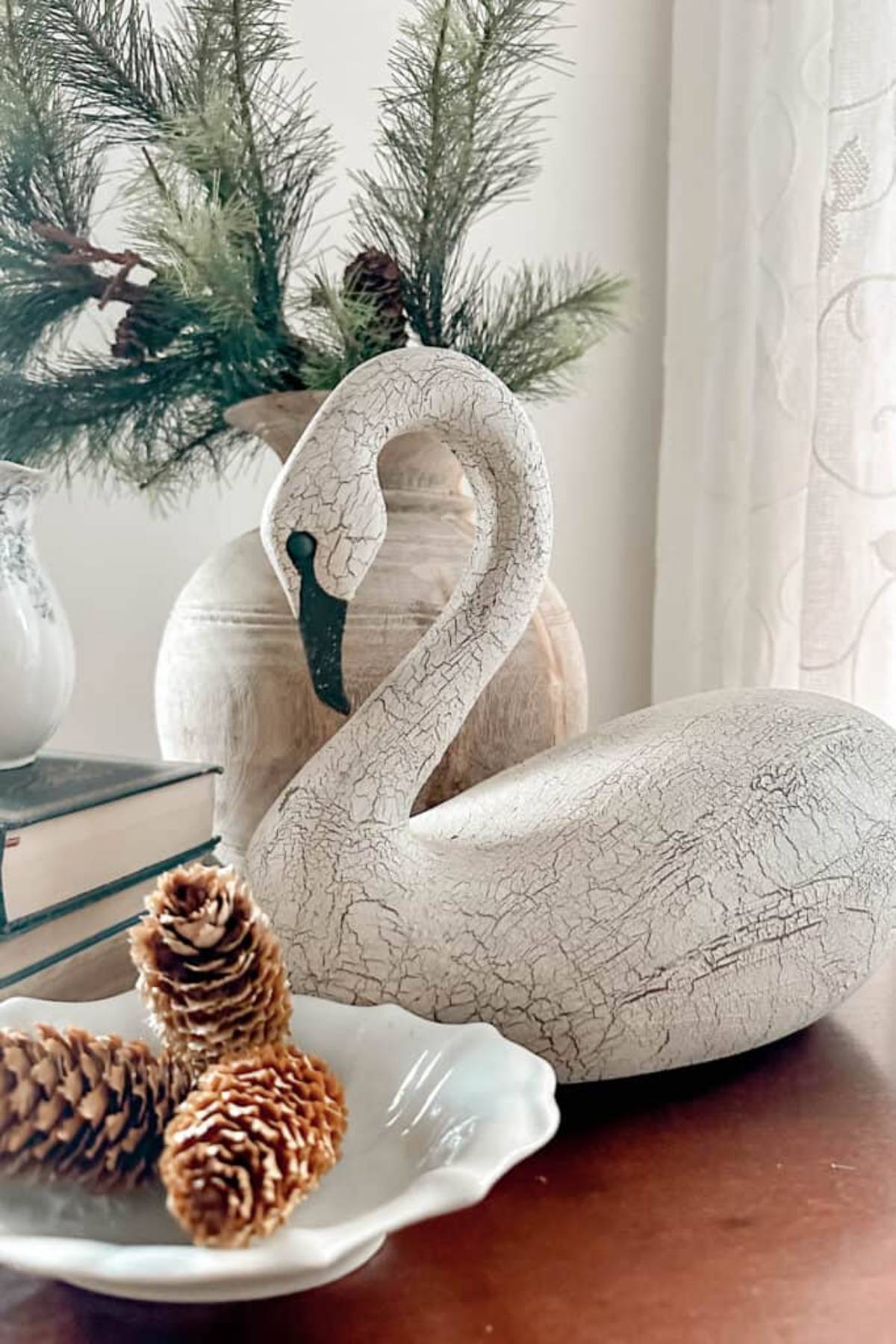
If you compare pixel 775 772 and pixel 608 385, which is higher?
pixel 608 385

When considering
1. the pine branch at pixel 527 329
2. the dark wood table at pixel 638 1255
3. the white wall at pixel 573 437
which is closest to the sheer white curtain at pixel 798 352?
the white wall at pixel 573 437

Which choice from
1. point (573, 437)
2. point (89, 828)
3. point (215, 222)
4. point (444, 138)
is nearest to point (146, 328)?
point (215, 222)

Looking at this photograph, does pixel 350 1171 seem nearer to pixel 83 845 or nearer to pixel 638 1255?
pixel 638 1255

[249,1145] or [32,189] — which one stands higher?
A: [32,189]

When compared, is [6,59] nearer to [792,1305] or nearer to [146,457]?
[146,457]

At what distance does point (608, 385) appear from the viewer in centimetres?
109

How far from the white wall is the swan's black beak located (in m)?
0.50

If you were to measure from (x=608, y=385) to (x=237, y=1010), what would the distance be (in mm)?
880

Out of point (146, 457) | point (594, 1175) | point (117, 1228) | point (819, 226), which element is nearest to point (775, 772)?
point (594, 1175)

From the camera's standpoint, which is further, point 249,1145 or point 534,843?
point 534,843

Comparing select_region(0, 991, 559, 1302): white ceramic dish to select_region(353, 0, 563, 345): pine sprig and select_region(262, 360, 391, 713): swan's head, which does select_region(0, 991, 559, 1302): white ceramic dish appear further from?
select_region(353, 0, 563, 345): pine sprig

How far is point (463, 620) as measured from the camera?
0.49m

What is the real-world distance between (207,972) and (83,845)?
17cm

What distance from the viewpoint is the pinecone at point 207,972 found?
0.33m
